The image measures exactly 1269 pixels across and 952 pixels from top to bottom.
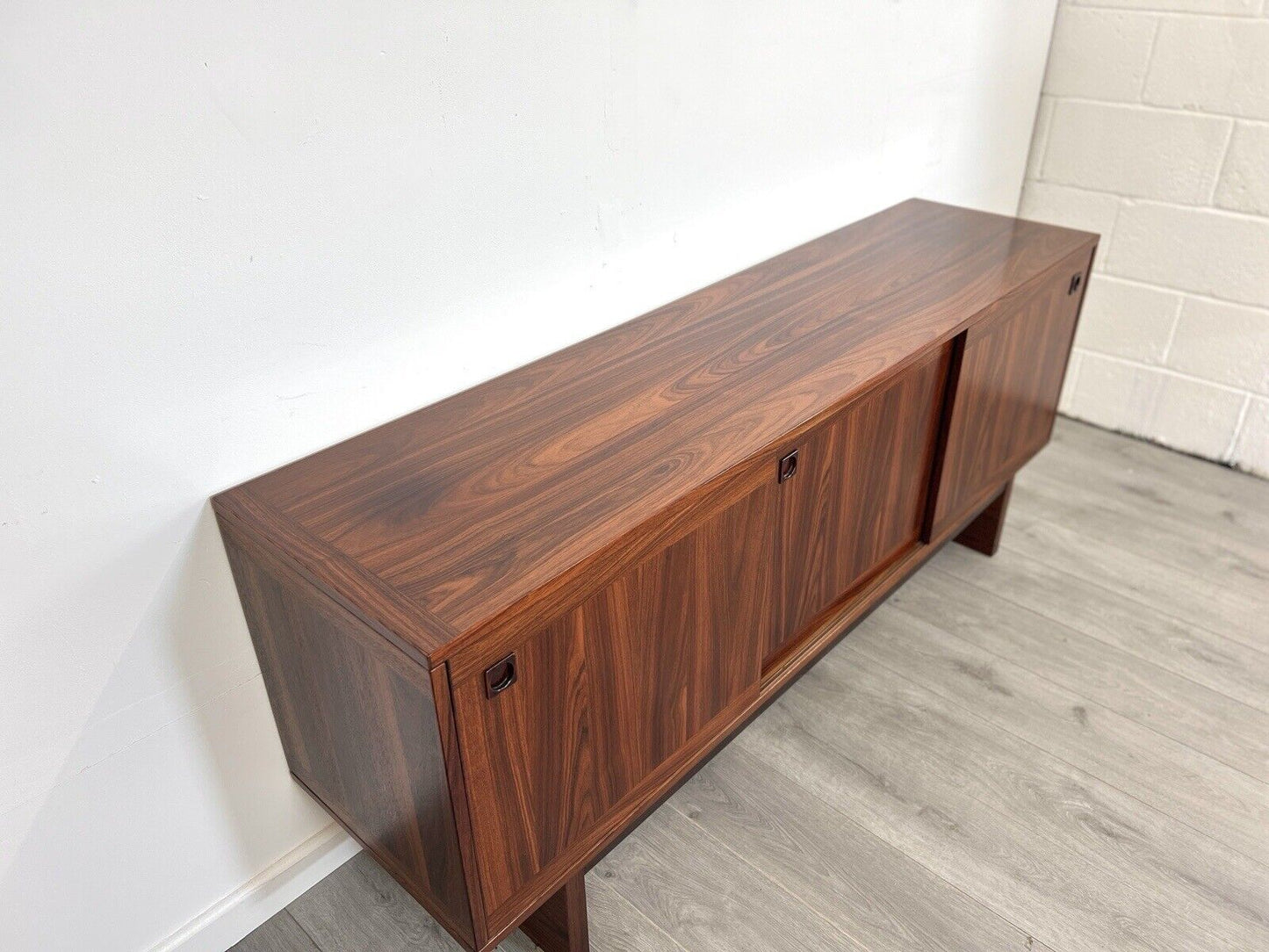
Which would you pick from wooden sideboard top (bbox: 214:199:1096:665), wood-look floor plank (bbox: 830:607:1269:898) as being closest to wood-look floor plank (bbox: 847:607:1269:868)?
wood-look floor plank (bbox: 830:607:1269:898)

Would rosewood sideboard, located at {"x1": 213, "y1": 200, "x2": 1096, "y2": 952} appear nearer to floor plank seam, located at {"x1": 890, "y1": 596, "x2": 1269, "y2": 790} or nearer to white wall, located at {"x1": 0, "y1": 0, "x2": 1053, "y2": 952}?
white wall, located at {"x1": 0, "y1": 0, "x2": 1053, "y2": 952}

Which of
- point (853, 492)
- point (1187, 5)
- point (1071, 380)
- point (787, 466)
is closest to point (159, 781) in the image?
point (787, 466)

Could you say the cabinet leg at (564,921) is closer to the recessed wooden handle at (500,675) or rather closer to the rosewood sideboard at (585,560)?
the rosewood sideboard at (585,560)

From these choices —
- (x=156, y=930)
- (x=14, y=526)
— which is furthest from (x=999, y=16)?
(x=156, y=930)

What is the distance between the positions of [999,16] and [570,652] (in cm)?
196

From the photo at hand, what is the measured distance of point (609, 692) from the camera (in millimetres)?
1153

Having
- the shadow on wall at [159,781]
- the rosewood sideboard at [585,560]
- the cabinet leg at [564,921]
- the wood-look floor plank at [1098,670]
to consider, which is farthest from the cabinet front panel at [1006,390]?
the shadow on wall at [159,781]

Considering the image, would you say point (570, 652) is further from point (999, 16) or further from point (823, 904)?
point (999, 16)

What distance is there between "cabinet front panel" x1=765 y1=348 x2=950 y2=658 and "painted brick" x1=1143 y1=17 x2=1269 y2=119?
1334mm

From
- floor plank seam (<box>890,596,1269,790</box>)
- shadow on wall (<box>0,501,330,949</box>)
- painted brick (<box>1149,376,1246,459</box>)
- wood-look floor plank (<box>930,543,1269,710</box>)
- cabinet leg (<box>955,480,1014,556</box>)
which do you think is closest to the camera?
shadow on wall (<box>0,501,330,949</box>)

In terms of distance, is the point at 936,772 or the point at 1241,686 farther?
the point at 1241,686

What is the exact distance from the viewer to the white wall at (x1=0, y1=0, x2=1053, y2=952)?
0.98 m

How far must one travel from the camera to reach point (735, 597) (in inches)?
51.6

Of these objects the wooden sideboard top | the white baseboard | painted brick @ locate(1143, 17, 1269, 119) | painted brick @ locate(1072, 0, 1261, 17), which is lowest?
the white baseboard
